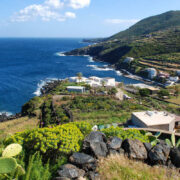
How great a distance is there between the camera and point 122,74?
3137 inches

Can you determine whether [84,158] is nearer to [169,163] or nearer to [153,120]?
[169,163]

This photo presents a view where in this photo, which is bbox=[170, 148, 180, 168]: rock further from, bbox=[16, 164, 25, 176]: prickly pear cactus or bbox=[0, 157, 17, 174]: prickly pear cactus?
bbox=[0, 157, 17, 174]: prickly pear cactus

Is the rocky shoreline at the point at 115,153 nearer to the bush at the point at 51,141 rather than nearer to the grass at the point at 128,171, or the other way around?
the grass at the point at 128,171

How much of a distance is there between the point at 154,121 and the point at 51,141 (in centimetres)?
1191

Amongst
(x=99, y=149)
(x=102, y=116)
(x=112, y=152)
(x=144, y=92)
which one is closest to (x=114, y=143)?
(x=112, y=152)

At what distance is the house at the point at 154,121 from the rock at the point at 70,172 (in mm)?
11255

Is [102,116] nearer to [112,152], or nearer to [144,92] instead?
[112,152]

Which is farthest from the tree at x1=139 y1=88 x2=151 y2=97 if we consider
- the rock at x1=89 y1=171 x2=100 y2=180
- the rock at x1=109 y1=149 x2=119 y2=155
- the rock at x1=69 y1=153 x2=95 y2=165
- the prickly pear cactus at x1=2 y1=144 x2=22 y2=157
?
the prickly pear cactus at x1=2 y1=144 x2=22 y2=157

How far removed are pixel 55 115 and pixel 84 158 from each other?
19.4 meters

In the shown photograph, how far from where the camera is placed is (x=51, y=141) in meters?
6.38

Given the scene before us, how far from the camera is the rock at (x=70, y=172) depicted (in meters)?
5.01

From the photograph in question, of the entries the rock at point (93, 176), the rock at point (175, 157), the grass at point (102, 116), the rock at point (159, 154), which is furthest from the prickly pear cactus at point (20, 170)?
the grass at point (102, 116)

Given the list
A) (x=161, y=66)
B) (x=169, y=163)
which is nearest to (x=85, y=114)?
(x=169, y=163)

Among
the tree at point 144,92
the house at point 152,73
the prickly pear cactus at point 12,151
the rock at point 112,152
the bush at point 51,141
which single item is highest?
the prickly pear cactus at point 12,151
